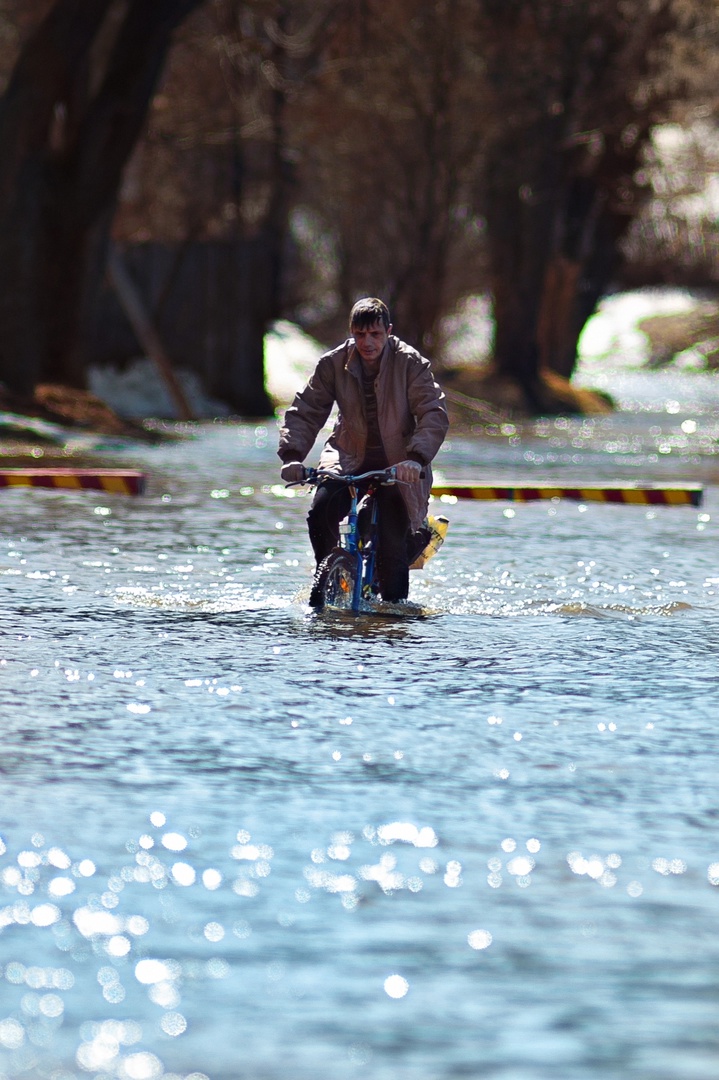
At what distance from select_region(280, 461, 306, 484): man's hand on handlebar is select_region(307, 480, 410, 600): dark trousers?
405 mm

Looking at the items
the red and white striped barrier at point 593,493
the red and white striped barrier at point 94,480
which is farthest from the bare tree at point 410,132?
the red and white striped barrier at point 94,480

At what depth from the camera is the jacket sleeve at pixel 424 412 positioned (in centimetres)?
1054

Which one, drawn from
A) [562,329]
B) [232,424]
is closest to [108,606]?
[232,424]

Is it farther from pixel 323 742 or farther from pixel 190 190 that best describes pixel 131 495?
pixel 190 190

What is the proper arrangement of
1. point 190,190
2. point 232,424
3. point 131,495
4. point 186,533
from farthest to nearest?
point 190,190 → point 232,424 → point 131,495 → point 186,533

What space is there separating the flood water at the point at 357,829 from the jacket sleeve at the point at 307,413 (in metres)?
0.84

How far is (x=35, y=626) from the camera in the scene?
10359 mm

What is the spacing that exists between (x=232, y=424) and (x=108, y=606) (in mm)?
23226

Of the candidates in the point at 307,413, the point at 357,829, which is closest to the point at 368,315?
the point at 307,413

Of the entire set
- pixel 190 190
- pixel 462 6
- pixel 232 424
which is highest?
pixel 462 6

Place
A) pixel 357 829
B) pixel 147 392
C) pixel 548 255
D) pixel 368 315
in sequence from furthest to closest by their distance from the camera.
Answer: pixel 548 255 < pixel 147 392 < pixel 368 315 < pixel 357 829

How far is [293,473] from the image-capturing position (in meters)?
10.4

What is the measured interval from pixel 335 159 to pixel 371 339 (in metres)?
35.5

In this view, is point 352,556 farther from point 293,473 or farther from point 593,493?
point 593,493
